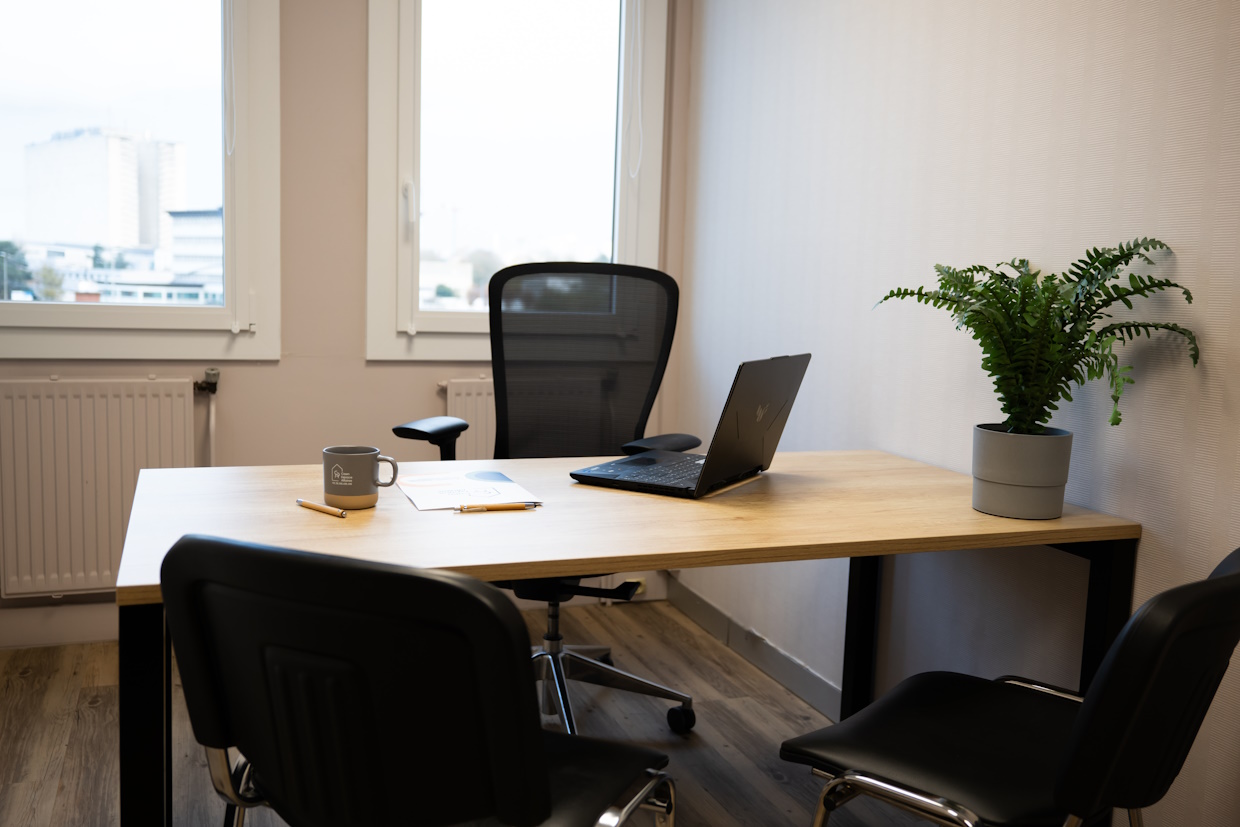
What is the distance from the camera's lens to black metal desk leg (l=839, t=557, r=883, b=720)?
2506 mm

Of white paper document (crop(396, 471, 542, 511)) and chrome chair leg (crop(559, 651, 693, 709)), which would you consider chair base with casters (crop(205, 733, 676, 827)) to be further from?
chrome chair leg (crop(559, 651, 693, 709))

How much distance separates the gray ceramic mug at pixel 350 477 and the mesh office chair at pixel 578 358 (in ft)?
3.44

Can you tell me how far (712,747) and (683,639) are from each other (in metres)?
0.81

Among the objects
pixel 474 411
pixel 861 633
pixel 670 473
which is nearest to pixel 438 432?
pixel 670 473

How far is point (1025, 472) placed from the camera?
1.73 meters

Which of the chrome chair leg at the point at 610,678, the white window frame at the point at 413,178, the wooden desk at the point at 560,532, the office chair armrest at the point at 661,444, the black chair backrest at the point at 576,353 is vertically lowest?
the chrome chair leg at the point at 610,678

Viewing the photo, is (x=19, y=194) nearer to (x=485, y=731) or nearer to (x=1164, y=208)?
(x=485, y=731)

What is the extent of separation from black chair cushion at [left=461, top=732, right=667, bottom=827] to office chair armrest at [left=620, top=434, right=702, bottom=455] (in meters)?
0.99

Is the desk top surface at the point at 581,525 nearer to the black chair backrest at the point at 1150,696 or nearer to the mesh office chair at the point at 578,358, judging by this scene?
the black chair backrest at the point at 1150,696

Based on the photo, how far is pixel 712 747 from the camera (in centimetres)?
255

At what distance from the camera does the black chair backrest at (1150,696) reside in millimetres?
1040

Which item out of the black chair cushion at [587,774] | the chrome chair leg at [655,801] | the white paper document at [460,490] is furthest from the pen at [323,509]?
the chrome chair leg at [655,801]

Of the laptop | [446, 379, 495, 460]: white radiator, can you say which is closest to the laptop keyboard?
the laptop

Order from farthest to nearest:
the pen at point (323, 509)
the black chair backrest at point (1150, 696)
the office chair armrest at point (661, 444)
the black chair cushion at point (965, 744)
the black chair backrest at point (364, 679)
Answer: the office chair armrest at point (661, 444) → the pen at point (323, 509) → the black chair cushion at point (965, 744) → the black chair backrest at point (1150, 696) → the black chair backrest at point (364, 679)
